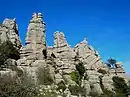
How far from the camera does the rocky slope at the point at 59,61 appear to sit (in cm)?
5028

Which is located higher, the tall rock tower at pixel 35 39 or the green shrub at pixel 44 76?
the tall rock tower at pixel 35 39

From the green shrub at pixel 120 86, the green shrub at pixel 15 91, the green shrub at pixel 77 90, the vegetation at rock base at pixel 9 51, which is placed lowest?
the green shrub at pixel 15 91

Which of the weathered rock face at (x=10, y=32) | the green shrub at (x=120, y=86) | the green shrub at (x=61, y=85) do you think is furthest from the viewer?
the weathered rock face at (x=10, y=32)

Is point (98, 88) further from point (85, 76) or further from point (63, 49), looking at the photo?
point (63, 49)

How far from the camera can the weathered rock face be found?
60.7m

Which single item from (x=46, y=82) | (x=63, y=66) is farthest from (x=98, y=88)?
(x=46, y=82)

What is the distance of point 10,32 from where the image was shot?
6291 centimetres

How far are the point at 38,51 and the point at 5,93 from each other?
121 ft

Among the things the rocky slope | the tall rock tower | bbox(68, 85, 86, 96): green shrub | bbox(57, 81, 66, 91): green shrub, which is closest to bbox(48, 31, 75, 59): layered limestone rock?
the rocky slope

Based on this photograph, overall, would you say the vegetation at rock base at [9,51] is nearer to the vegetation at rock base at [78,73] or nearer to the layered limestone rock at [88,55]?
the vegetation at rock base at [78,73]

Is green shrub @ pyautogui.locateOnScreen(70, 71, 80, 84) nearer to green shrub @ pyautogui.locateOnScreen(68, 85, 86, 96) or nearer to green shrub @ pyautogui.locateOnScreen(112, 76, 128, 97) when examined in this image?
green shrub @ pyautogui.locateOnScreen(68, 85, 86, 96)

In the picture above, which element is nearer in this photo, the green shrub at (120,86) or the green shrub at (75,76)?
the green shrub at (75,76)

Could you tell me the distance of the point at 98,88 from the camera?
185 ft

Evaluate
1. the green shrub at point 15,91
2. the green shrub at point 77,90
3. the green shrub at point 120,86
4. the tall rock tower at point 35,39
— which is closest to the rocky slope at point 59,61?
the tall rock tower at point 35,39
